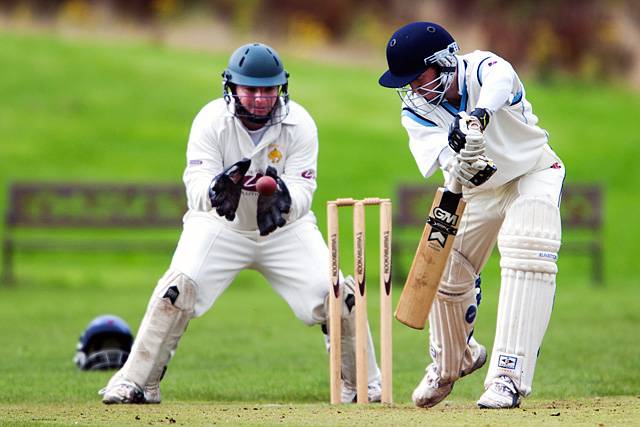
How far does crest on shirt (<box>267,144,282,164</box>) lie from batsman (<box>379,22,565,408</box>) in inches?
33.8

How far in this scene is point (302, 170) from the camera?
678 centimetres

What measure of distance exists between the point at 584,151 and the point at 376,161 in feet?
12.1

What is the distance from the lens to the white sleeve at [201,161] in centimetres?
655

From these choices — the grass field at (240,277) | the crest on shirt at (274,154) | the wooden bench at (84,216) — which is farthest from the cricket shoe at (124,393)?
the wooden bench at (84,216)

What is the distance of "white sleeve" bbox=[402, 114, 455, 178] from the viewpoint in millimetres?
5949

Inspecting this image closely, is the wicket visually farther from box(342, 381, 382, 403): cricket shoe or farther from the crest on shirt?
the crest on shirt

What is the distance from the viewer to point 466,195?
6.32 m

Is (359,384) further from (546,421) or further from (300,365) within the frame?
(300,365)

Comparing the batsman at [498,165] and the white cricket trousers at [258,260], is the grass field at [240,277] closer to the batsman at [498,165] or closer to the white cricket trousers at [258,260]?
the batsman at [498,165]

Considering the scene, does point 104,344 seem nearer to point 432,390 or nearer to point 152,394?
point 152,394

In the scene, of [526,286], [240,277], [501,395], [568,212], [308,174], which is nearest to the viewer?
[501,395]

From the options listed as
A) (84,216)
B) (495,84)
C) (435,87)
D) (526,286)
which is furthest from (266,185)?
(84,216)

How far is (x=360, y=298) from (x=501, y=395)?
34.7 inches

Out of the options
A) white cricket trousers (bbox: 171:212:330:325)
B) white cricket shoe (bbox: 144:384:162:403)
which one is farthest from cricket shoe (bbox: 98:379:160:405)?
white cricket trousers (bbox: 171:212:330:325)
